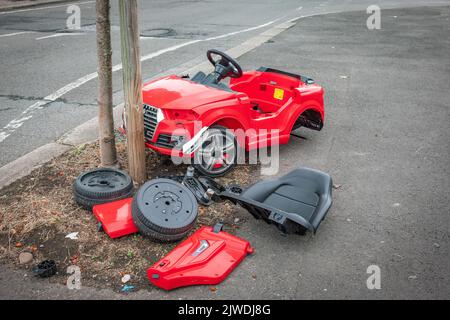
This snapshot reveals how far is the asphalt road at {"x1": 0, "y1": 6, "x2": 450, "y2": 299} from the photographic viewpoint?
11.2 ft

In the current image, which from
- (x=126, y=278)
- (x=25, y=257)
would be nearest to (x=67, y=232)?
(x=25, y=257)

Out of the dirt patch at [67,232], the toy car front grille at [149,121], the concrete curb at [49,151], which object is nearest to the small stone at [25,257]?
the dirt patch at [67,232]

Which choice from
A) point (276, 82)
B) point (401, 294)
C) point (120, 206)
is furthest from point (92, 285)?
point (276, 82)

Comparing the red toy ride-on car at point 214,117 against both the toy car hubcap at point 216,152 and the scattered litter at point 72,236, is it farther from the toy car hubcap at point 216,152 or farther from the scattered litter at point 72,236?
the scattered litter at point 72,236

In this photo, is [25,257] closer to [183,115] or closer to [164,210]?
[164,210]

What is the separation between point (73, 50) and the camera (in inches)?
419

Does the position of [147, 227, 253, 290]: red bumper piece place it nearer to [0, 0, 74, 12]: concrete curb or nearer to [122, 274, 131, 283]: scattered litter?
[122, 274, 131, 283]: scattered litter

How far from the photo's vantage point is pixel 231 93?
4.99 metres

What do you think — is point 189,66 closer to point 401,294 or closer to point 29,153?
point 29,153

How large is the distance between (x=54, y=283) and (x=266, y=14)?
16425 mm

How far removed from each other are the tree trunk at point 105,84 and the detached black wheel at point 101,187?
1.44ft

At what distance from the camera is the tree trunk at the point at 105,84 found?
4469mm

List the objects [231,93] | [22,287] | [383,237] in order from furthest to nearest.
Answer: [231,93] → [383,237] → [22,287]

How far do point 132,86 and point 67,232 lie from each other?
4.69 feet
